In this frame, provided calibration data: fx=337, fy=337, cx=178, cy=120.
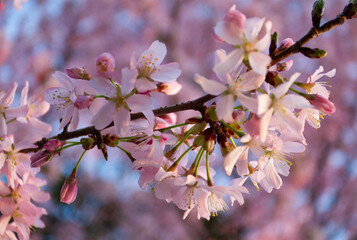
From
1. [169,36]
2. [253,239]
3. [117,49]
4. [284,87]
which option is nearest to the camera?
[284,87]

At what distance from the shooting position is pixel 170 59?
4387mm

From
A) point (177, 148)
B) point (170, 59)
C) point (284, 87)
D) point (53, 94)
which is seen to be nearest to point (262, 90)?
point (284, 87)

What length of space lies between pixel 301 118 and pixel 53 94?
1.95 feet

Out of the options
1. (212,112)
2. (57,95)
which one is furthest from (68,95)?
(212,112)

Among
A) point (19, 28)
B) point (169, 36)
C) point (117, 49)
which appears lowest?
point (117, 49)

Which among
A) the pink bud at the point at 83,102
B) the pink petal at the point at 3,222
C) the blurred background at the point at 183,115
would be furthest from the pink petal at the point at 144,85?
the blurred background at the point at 183,115

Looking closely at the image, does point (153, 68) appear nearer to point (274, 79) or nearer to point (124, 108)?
point (124, 108)

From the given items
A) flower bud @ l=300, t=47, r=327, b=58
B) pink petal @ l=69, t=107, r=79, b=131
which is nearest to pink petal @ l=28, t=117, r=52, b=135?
pink petal @ l=69, t=107, r=79, b=131

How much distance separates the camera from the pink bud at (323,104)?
0.67 meters

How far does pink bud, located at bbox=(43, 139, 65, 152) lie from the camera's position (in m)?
0.78

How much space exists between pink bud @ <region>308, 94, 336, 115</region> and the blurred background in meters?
4.11

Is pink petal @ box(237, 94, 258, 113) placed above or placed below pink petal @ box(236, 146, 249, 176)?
above

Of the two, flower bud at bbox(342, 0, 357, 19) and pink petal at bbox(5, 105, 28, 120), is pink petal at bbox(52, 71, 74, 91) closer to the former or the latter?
pink petal at bbox(5, 105, 28, 120)

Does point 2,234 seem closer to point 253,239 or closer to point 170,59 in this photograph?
point 170,59
